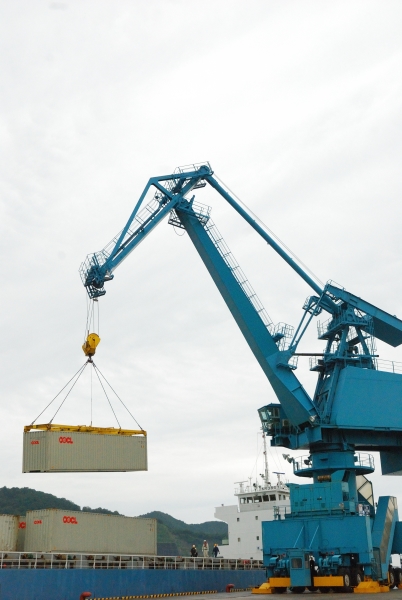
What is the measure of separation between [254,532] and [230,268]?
57.8 ft

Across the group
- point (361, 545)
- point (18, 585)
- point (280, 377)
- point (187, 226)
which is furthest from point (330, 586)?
point (187, 226)

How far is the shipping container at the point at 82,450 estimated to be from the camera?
24500 millimetres

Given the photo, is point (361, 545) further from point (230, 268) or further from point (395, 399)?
point (230, 268)

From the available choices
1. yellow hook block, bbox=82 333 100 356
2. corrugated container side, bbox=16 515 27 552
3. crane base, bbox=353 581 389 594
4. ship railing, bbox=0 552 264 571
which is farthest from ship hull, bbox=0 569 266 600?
yellow hook block, bbox=82 333 100 356

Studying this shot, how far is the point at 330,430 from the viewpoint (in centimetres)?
2808

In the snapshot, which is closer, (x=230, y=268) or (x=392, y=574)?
(x=392, y=574)

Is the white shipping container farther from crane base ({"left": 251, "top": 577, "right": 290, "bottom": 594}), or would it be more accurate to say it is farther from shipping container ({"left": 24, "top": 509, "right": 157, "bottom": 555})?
crane base ({"left": 251, "top": 577, "right": 290, "bottom": 594})

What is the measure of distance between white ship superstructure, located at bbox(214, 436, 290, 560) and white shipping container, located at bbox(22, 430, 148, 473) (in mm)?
13744

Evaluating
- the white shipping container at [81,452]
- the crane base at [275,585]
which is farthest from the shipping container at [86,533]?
the crane base at [275,585]

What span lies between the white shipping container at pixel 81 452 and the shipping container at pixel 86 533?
178cm

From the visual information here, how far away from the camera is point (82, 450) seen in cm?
2553

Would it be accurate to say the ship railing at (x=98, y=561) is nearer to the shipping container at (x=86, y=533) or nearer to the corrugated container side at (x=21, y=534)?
the shipping container at (x=86, y=533)

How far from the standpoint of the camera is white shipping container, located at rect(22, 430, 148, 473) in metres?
24.5

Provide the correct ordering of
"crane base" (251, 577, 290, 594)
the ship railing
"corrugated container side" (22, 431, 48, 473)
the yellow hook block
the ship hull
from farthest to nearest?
the yellow hook block < "crane base" (251, 577, 290, 594) < "corrugated container side" (22, 431, 48, 473) < the ship railing < the ship hull
